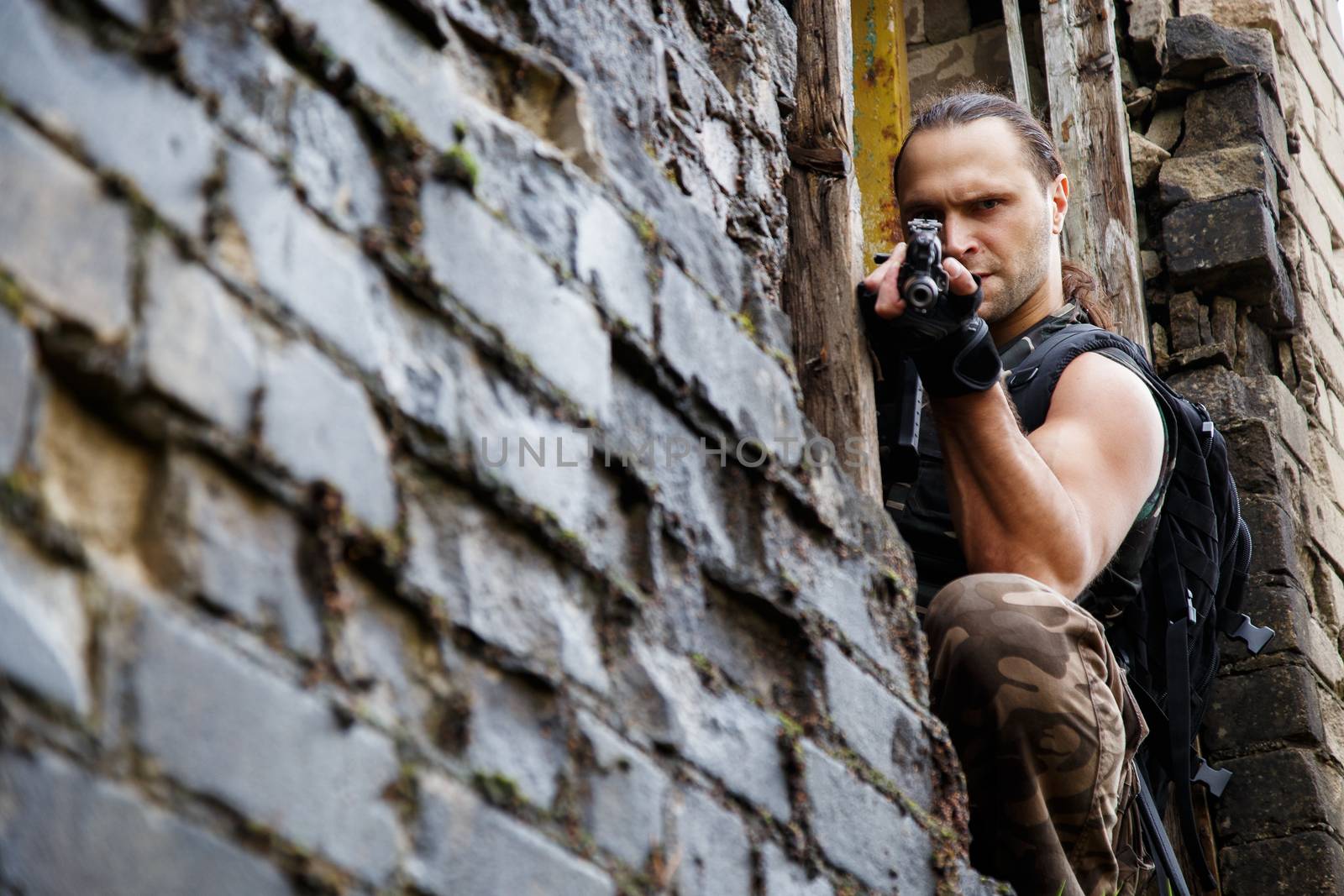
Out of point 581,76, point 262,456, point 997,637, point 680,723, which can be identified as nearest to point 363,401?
point 262,456

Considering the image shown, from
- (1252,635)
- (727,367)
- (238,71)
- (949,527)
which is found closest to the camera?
(238,71)

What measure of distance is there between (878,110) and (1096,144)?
0.73 metres

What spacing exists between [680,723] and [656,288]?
1.67 ft

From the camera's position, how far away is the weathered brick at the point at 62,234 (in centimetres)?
103

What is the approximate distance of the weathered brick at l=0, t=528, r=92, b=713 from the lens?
98cm

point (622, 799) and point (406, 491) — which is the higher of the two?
point (406, 491)

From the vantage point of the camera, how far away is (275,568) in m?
1.19

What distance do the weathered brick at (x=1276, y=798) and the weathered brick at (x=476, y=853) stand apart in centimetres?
321

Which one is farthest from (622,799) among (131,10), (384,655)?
(131,10)

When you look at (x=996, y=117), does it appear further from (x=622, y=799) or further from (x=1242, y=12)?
(x=1242, y=12)

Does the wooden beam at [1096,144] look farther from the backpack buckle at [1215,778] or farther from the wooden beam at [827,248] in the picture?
the wooden beam at [827,248]

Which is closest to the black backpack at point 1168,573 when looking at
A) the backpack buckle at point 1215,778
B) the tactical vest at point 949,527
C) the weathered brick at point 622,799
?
the tactical vest at point 949,527

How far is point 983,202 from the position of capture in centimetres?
303

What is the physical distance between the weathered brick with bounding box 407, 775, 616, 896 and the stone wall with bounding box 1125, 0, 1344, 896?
10.6 feet
